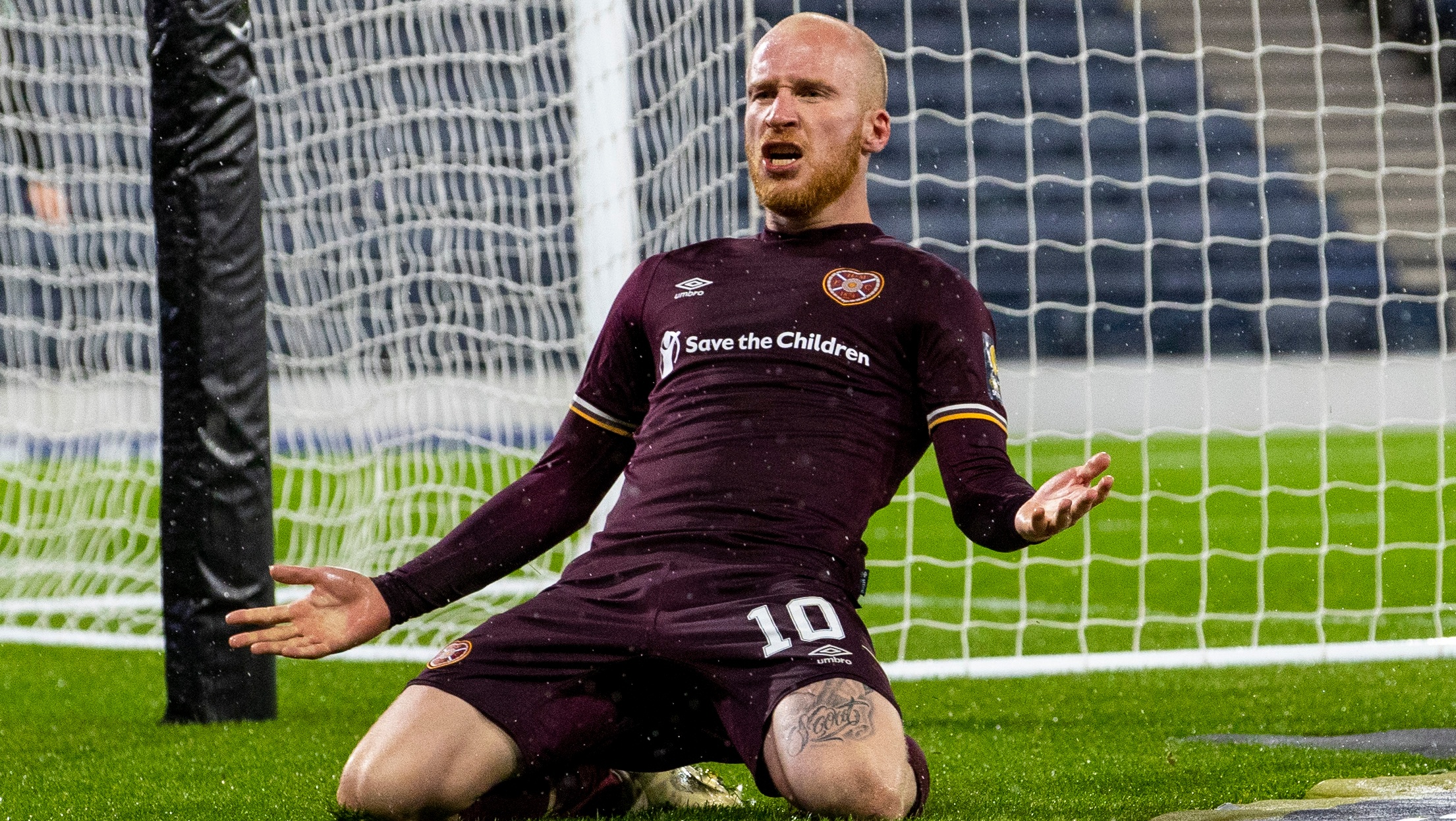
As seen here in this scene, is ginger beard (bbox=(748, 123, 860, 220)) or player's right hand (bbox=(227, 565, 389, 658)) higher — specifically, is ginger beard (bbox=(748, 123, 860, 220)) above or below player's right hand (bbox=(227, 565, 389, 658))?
above

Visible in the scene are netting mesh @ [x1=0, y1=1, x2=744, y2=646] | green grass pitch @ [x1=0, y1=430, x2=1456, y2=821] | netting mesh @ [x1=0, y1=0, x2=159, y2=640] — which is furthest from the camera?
netting mesh @ [x1=0, y1=0, x2=159, y2=640]

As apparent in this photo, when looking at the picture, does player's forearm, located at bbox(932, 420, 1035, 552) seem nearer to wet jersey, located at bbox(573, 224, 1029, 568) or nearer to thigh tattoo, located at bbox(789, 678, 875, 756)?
wet jersey, located at bbox(573, 224, 1029, 568)

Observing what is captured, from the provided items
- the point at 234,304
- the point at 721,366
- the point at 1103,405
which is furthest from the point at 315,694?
the point at 1103,405

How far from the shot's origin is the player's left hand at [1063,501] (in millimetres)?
2133

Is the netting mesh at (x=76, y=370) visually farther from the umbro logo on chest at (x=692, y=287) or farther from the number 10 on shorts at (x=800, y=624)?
the number 10 on shorts at (x=800, y=624)

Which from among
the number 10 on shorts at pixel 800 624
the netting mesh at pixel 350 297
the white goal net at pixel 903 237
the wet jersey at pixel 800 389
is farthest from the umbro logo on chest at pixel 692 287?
the netting mesh at pixel 350 297

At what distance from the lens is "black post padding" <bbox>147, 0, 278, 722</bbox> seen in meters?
3.64

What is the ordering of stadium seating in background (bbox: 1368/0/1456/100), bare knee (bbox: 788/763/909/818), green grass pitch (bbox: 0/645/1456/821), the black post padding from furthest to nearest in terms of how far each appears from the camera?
1. stadium seating in background (bbox: 1368/0/1456/100)
2. the black post padding
3. green grass pitch (bbox: 0/645/1456/821)
4. bare knee (bbox: 788/763/909/818)

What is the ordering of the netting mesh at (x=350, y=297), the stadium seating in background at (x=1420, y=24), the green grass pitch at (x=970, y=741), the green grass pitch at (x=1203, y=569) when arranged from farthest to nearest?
the stadium seating in background at (x=1420, y=24), the netting mesh at (x=350, y=297), the green grass pitch at (x=1203, y=569), the green grass pitch at (x=970, y=741)

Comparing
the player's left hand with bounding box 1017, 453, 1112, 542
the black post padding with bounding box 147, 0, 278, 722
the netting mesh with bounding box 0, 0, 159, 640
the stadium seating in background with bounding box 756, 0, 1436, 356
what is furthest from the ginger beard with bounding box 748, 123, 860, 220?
the stadium seating in background with bounding box 756, 0, 1436, 356

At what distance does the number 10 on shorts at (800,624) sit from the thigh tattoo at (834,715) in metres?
0.09

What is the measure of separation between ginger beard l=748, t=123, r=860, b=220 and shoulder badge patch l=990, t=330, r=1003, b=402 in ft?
1.29

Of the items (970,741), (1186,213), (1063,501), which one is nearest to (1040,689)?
(970,741)

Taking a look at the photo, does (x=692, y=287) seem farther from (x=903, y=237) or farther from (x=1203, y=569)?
(x=903, y=237)
